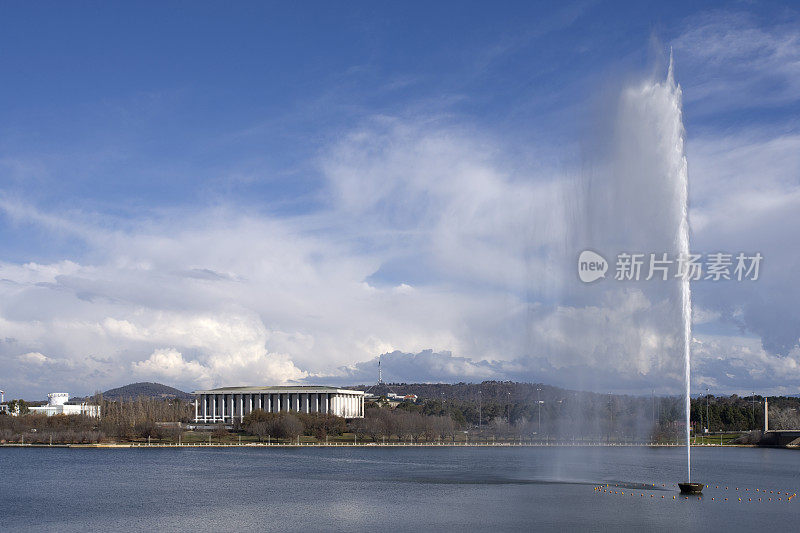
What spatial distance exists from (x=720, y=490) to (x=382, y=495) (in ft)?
84.4

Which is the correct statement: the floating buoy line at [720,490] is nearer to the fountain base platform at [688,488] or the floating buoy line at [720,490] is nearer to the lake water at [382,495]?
the lake water at [382,495]

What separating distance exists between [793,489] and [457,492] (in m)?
27.8

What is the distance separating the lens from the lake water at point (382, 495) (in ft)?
139

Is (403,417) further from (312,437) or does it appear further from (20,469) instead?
(20,469)

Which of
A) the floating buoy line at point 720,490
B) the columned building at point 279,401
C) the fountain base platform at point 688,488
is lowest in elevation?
the columned building at point 279,401

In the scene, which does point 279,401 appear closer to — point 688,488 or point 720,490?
point 720,490

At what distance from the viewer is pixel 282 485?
63188 millimetres

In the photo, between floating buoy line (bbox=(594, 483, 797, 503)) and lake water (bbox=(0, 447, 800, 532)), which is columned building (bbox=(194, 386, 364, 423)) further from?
floating buoy line (bbox=(594, 483, 797, 503))

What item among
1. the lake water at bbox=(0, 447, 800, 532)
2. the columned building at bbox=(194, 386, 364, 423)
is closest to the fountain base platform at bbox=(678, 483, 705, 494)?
the lake water at bbox=(0, 447, 800, 532)

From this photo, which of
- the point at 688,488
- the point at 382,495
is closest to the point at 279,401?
the point at 382,495

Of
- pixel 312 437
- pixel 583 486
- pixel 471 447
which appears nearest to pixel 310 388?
pixel 312 437

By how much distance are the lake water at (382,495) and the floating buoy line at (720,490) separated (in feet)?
1.21

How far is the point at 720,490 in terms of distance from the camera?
193 feet

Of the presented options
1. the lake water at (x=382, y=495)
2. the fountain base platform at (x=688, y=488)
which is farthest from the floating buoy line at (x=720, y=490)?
the fountain base platform at (x=688, y=488)
